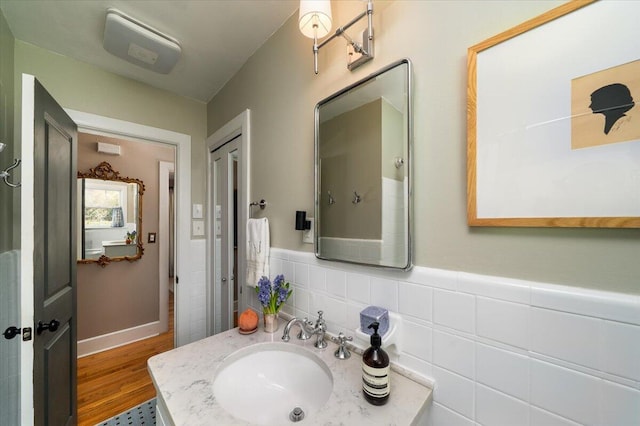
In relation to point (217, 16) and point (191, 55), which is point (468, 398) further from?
point (191, 55)

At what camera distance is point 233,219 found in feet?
6.10

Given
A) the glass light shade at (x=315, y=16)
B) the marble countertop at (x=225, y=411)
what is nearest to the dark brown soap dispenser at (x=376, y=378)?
the marble countertop at (x=225, y=411)

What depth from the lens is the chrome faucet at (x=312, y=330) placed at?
37.7 inches

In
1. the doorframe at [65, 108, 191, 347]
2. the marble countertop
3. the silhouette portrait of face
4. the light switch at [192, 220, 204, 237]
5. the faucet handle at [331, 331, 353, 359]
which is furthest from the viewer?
the light switch at [192, 220, 204, 237]

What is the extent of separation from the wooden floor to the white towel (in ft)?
4.52

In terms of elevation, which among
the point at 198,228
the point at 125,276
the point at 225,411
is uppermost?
the point at 198,228

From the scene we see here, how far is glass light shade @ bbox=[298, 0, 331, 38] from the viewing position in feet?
2.94

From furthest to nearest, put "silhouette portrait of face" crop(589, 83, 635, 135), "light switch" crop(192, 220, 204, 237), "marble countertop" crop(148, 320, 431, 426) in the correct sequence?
"light switch" crop(192, 220, 204, 237) < "marble countertop" crop(148, 320, 431, 426) < "silhouette portrait of face" crop(589, 83, 635, 135)

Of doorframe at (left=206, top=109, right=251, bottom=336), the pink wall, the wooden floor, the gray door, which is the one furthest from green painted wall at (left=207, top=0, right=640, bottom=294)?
the pink wall

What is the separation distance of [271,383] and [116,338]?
8.56 feet

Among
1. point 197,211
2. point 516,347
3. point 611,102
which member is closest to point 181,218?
point 197,211

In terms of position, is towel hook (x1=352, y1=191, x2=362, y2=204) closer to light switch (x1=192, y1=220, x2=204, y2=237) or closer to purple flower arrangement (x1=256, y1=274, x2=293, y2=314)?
purple flower arrangement (x1=256, y1=274, x2=293, y2=314)

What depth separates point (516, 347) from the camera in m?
0.59

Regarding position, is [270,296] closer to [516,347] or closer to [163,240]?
[516,347]
